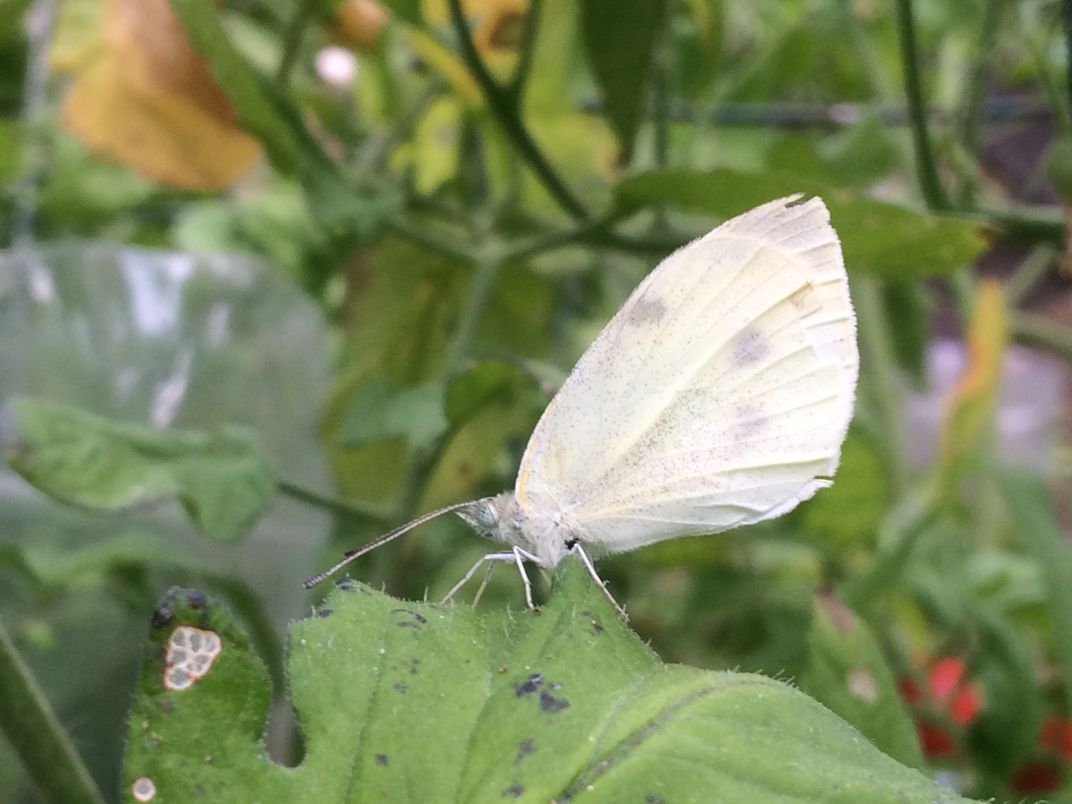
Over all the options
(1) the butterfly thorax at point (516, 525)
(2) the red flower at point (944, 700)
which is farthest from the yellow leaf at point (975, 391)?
(1) the butterfly thorax at point (516, 525)

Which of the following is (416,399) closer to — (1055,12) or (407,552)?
(407,552)

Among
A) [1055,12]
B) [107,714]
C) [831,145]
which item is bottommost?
[107,714]

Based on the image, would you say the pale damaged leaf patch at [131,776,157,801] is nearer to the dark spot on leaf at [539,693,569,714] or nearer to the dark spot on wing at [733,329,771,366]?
Result: the dark spot on leaf at [539,693,569,714]

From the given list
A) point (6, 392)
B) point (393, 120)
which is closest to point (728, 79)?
point (393, 120)

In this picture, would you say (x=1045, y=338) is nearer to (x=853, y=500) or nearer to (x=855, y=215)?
(x=853, y=500)

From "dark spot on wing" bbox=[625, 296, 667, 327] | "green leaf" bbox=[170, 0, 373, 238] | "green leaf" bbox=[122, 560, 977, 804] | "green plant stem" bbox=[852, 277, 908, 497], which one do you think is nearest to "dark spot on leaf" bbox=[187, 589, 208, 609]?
"green leaf" bbox=[122, 560, 977, 804]
